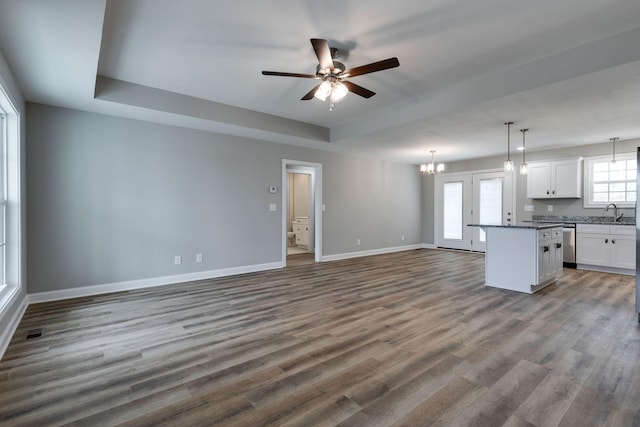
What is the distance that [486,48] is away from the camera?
3.06 meters

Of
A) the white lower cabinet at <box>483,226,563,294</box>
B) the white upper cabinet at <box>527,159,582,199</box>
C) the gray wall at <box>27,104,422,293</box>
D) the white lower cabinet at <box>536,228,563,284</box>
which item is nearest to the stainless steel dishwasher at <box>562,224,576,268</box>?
the white upper cabinet at <box>527,159,582,199</box>

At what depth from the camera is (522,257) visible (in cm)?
430

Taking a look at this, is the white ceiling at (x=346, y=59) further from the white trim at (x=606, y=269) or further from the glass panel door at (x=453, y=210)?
the glass panel door at (x=453, y=210)

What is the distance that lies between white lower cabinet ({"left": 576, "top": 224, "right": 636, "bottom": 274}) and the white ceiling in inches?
70.1

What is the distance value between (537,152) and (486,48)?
5.02 metres

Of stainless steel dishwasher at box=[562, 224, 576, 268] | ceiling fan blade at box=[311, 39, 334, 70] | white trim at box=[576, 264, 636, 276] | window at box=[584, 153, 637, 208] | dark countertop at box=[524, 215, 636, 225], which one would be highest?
ceiling fan blade at box=[311, 39, 334, 70]

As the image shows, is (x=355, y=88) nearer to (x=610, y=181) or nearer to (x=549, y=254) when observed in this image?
(x=549, y=254)

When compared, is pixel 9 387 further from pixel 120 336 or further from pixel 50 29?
pixel 50 29

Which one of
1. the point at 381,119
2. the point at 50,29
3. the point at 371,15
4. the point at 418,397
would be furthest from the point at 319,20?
the point at 418,397

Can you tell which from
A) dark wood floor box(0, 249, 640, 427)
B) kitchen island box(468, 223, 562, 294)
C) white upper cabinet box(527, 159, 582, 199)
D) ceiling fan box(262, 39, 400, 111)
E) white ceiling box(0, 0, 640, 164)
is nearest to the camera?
dark wood floor box(0, 249, 640, 427)

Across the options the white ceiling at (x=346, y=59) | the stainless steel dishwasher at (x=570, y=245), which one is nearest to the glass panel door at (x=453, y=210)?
the stainless steel dishwasher at (x=570, y=245)

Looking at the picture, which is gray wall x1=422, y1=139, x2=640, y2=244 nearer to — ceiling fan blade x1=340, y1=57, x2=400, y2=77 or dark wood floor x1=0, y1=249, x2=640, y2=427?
dark wood floor x1=0, y1=249, x2=640, y2=427

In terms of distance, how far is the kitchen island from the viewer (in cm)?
419

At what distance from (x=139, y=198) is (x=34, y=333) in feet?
7.05
